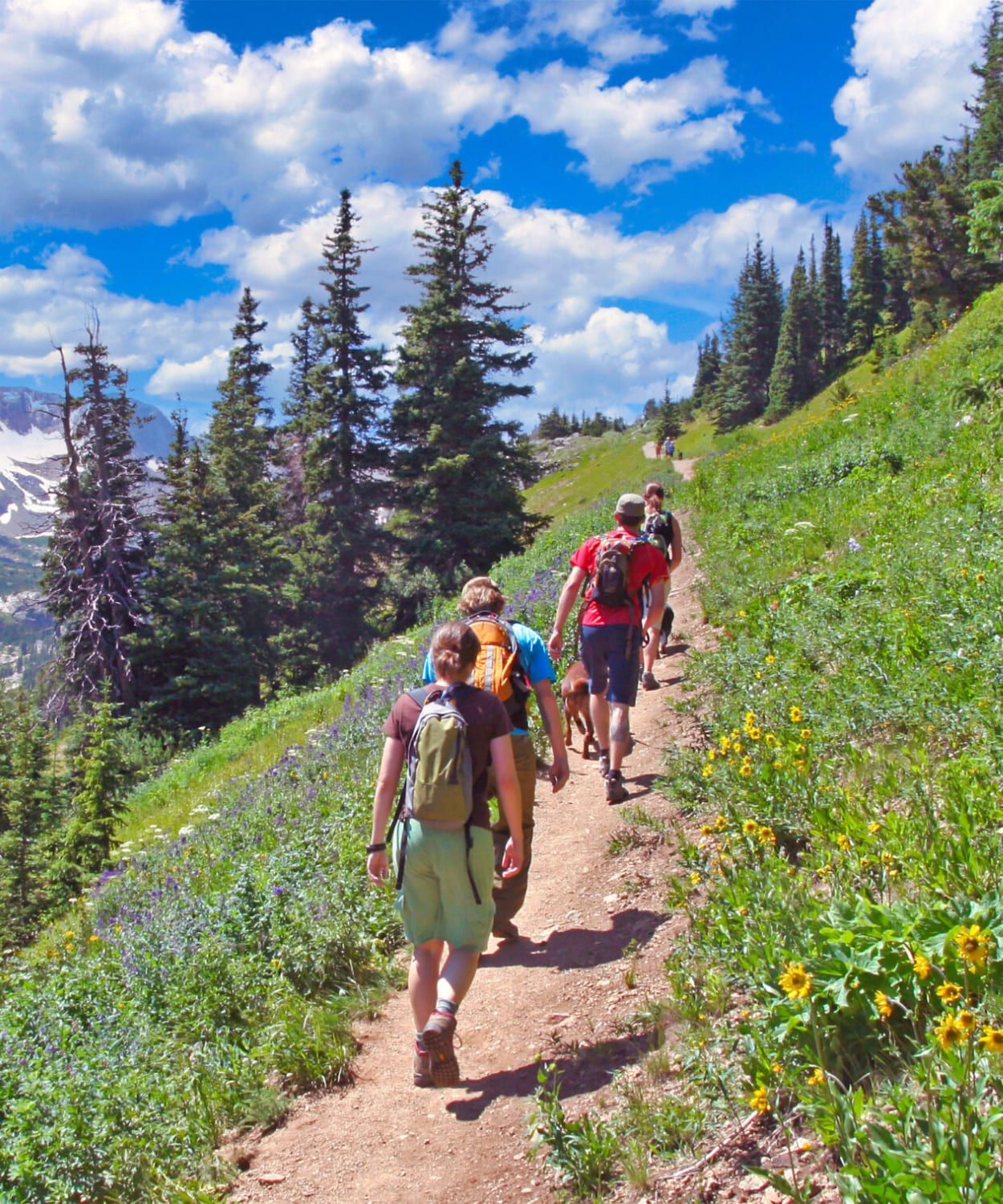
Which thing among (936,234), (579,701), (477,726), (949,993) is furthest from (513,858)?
(936,234)

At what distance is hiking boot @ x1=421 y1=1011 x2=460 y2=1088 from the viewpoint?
4207mm

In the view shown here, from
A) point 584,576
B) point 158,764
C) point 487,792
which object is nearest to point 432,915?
point 487,792

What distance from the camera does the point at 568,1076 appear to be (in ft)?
13.7

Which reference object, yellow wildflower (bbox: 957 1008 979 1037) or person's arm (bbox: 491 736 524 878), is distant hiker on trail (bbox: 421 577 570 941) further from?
yellow wildflower (bbox: 957 1008 979 1037)

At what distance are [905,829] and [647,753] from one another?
455 centimetres

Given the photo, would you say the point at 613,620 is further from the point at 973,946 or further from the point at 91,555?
the point at 91,555

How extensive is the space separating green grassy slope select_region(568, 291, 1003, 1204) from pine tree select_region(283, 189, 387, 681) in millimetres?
22798

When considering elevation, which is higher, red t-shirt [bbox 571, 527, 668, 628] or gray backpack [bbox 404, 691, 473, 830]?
red t-shirt [bbox 571, 527, 668, 628]

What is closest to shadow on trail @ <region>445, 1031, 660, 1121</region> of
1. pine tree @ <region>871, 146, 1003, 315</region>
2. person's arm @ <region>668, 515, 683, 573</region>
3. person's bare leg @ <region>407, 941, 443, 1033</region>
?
person's bare leg @ <region>407, 941, 443, 1033</region>

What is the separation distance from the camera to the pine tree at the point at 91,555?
2744 cm

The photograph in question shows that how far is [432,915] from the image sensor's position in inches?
168

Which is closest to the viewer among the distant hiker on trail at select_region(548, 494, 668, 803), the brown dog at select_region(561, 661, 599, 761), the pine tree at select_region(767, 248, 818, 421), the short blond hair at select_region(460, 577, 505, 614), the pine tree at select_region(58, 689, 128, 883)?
the short blond hair at select_region(460, 577, 505, 614)

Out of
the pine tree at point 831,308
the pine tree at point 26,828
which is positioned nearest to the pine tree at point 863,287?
the pine tree at point 831,308

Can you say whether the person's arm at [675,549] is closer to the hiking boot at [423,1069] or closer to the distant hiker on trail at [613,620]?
the distant hiker on trail at [613,620]
